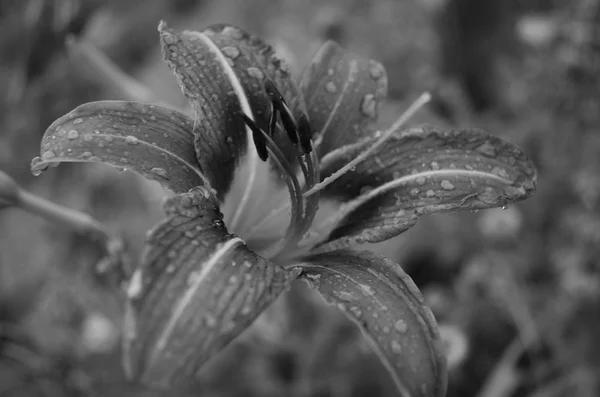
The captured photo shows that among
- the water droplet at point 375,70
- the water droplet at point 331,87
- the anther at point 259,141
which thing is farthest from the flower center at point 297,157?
the water droplet at point 375,70

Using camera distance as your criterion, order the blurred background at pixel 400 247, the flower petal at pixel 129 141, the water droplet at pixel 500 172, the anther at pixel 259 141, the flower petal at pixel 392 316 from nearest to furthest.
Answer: the flower petal at pixel 392 316, the flower petal at pixel 129 141, the anther at pixel 259 141, the water droplet at pixel 500 172, the blurred background at pixel 400 247

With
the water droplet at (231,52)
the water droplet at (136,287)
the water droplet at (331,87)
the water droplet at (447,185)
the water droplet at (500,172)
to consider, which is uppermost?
the water droplet at (231,52)

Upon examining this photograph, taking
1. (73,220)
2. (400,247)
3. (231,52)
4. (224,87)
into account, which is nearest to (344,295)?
(224,87)

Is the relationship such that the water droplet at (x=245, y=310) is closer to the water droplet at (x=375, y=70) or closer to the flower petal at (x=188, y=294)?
the flower petal at (x=188, y=294)

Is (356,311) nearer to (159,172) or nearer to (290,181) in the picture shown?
(290,181)

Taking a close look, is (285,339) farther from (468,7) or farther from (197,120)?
(468,7)

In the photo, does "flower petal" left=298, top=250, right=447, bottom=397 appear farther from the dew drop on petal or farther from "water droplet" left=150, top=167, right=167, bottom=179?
"water droplet" left=150, top=167, right=167, bottom=179
